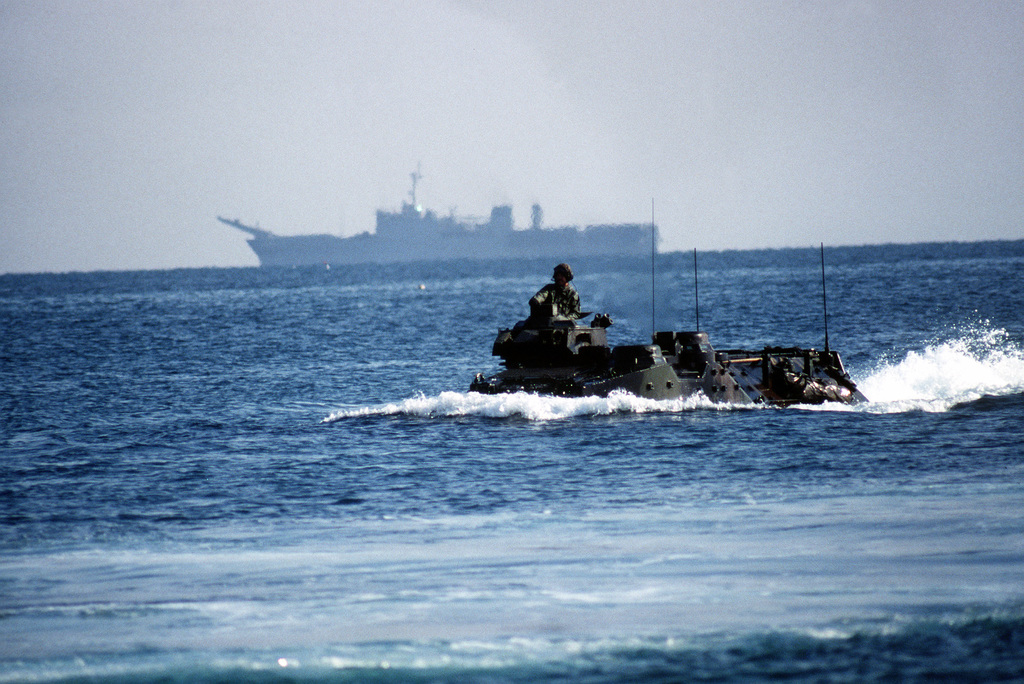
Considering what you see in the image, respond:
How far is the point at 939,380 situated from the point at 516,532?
18.7 meters

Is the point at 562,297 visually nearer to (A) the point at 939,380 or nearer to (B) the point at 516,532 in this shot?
(A) the point at 939,380

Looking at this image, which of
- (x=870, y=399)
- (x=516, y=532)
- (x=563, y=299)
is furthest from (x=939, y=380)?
(x=516, y=532)

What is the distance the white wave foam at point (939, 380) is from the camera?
2805cm

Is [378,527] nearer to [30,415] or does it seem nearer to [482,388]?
[482,388]

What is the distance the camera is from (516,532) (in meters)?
16.0

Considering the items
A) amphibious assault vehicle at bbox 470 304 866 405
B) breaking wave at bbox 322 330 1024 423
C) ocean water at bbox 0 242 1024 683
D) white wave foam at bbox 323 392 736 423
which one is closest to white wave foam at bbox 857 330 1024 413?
breaking wave at bbox 322 330 1024 423

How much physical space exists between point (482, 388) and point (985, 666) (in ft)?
58.2

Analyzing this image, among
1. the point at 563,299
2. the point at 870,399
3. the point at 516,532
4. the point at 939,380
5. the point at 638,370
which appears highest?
the point at 563,299

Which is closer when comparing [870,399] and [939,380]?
[870,399]

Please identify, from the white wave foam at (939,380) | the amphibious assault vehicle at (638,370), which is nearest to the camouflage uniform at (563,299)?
the amphibious assault vehicle at (638,370)

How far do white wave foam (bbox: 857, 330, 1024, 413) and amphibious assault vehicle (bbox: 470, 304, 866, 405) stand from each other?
1.56 metres

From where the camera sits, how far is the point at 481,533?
16094 mm

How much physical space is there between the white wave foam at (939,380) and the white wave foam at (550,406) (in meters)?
4.04

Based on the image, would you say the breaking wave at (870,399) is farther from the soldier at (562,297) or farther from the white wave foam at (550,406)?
the soldier at (562,297)
